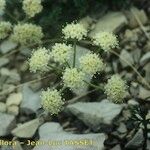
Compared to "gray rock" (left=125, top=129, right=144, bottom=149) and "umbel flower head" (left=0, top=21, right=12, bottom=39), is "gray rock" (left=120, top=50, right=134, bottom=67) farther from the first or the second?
"umbel flower head" (left=0, top=21, right=12, bottom=39)

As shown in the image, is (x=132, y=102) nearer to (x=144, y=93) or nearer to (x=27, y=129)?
(x=144, y=93)

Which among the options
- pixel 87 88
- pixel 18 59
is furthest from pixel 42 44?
pixel 87 88

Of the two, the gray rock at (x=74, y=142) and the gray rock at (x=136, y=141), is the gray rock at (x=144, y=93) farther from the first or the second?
the gray rock at (x=74, y=142)

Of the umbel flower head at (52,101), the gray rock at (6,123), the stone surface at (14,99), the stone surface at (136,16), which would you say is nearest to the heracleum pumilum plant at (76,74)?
the umbel flower head at (52,101)

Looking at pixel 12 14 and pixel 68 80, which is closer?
pixel 68 80

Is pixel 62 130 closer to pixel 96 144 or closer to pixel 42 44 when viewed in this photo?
pixel 96 144
